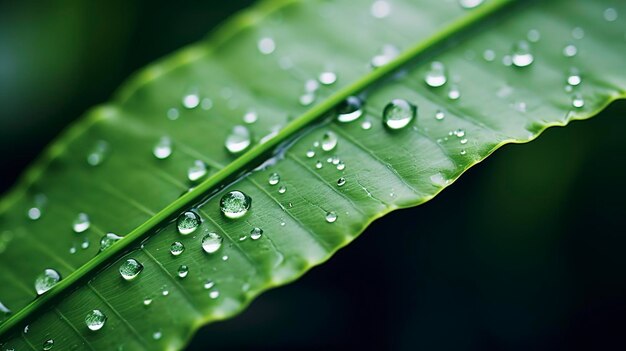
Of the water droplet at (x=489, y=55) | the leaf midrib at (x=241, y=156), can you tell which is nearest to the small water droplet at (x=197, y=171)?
the leaf midrib at (x=241, y=156)

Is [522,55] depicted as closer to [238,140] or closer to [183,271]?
[238,140]

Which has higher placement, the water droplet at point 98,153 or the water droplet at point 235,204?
the water droplet at point 98,153

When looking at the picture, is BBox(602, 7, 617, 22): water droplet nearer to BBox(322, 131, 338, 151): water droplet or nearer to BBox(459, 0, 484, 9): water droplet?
BBox(459, 0, 484, 9): water droplet

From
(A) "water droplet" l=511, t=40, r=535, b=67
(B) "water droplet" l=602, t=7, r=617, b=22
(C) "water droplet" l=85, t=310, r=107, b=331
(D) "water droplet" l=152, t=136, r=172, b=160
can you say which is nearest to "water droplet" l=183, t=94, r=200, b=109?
(D) "water droplet" l=152, t=136, r=172, b=160

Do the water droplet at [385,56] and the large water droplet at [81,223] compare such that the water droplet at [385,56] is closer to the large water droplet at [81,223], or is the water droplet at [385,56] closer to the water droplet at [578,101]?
the water droplet at [578,101]

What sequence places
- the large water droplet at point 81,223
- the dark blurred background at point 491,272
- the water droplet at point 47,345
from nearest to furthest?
the water droplet at point 47,345 → the large water droplet at point 81,223 → the dark blurred background at point 491,272

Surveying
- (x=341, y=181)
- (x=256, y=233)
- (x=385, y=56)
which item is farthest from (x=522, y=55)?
(x=256, y=233)

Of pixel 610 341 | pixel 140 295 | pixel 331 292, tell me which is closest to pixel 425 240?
pixel 331 292
